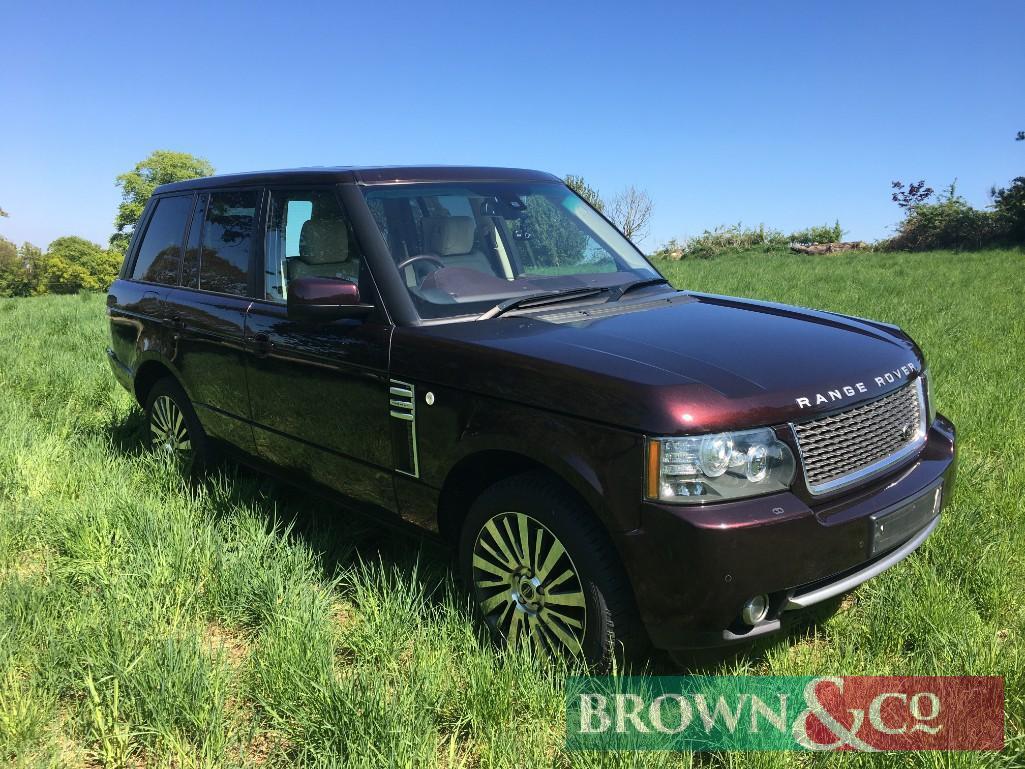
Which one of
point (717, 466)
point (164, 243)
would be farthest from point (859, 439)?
point (164, 243)

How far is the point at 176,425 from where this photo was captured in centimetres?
503

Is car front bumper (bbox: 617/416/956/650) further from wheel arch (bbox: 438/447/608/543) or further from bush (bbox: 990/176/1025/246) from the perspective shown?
bush (bbox: 990/176/1025/246)

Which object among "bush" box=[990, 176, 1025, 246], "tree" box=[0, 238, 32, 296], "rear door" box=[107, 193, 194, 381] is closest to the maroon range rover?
"rear door" box=[107, 193, 194, 381]

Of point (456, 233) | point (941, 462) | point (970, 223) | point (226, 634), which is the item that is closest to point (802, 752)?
point (941, 462)

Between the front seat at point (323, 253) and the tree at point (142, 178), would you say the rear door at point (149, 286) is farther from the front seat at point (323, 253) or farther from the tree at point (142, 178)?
the tree at point (142, 178)

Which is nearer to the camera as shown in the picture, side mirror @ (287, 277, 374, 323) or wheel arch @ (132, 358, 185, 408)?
side mirror @ (287, 277, 374, 323)

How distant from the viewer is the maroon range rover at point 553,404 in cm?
236

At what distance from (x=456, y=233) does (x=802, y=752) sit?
2.55 meters

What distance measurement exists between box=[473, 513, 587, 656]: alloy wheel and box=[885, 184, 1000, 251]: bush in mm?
33100

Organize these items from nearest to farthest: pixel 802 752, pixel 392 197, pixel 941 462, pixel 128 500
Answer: pixel 802 752
pixel 941 462
pixel 392 197
pixel 128 500

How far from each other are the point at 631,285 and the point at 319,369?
157 centimetres

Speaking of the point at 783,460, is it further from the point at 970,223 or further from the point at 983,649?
the point at 970,223

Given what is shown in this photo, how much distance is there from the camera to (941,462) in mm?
2982

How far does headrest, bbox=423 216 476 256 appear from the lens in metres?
3.54
